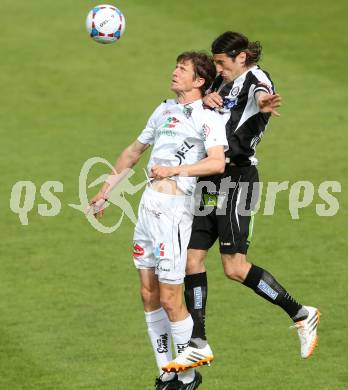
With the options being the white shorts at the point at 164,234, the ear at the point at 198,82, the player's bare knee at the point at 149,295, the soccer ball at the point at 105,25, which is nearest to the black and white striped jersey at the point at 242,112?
the ear at the point at 198,82

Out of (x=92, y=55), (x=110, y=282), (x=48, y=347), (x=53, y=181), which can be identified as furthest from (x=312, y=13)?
(x=48, y=347)

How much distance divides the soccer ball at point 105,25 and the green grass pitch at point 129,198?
→ 3176mm

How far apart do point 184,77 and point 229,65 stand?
544 millimetres

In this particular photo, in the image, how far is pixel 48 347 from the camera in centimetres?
1245

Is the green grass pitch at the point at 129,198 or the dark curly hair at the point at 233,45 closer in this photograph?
the dark curly hair at the point at 233,45

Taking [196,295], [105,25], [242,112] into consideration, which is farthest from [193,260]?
[105,25]

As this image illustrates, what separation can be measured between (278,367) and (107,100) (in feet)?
34.1

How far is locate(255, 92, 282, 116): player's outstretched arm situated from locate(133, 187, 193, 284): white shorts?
1068mm

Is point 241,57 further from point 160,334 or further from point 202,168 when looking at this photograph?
point 160,334

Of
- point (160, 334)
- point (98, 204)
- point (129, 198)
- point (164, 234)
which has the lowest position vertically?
point (129, 198)

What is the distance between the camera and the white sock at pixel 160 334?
10.8 meters

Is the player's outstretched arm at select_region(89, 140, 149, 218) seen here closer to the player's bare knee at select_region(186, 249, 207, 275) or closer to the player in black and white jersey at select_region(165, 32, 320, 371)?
the player in black and white jersey at select_region(165, 32, 320, 371)

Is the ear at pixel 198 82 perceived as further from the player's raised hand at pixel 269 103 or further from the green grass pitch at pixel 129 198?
the green grass pitch at pixel 129 198

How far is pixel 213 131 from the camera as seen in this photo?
1016 centimetres
